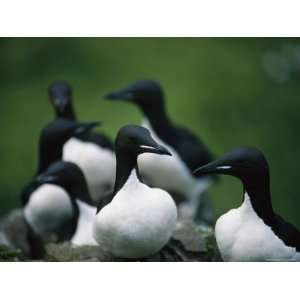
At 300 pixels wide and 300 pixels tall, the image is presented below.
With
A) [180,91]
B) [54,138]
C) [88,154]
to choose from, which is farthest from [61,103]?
[180,91]

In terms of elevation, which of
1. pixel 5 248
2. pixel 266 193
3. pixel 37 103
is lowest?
pixel 5 248

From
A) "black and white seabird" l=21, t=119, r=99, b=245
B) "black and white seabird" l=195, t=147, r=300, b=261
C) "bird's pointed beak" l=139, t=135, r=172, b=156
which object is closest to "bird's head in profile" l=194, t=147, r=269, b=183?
"black and white seabird" l=195, t=147, r=300, b=261

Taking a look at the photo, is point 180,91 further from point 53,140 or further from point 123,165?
point 123,165

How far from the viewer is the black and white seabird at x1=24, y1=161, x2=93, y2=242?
686cm

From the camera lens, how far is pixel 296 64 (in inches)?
373

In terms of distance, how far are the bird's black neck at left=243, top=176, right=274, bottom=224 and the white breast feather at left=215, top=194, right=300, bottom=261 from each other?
3 centimetres

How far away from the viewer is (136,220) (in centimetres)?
554

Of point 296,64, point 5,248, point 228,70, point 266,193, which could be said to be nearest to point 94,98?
point 228,70

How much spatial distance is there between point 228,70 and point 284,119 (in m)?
1.10

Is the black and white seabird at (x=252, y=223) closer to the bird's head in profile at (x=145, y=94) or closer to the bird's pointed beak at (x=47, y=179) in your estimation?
the bird's pointed beak at (x=47, y=179)

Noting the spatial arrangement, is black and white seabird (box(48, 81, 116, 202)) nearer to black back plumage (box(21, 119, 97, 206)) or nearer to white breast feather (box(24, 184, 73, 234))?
black back plumage (box(21, 119, 97, 206))

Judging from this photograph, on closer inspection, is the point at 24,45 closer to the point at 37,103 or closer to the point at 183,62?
the point at 37,103

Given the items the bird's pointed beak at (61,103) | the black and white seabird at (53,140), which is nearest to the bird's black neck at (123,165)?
the black and white seabird at (53,140)

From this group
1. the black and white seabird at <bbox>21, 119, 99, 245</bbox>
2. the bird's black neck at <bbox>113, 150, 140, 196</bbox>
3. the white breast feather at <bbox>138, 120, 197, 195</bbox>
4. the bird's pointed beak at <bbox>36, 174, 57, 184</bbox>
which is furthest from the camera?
the white breast feather at <bbox>138, 120, 197, 195</bbox>
